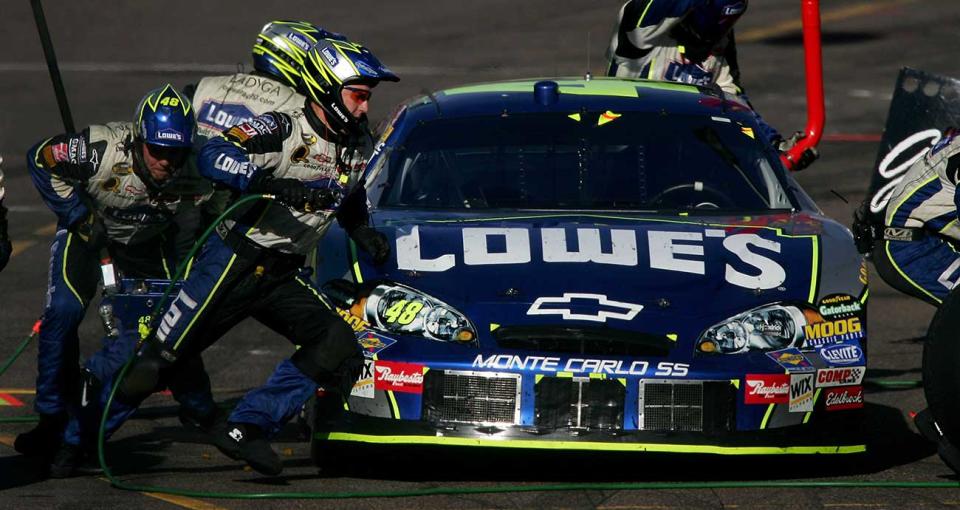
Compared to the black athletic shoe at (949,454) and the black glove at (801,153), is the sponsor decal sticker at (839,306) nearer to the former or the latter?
the black athletic shoe at (949,454)

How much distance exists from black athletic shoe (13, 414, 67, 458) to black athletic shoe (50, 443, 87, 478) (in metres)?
0.10

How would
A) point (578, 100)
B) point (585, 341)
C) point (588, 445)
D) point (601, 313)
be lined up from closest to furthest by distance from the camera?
point (588, 445), point (585, 341), point (601, 313), point (578, 100)

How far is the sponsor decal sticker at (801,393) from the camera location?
21.9 feet

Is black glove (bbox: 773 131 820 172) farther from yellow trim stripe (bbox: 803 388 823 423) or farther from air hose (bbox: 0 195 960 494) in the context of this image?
air hose (bbox: 0 195 960 494)

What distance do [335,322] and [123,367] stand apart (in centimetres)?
90

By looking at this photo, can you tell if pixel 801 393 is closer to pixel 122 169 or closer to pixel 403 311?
pixel 403 311

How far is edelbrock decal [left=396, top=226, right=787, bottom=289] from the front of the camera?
23.2ft

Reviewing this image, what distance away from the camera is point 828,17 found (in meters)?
23.6

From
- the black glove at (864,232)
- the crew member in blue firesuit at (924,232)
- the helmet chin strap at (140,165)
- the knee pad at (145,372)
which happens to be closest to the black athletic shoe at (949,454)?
the crew member in blue firesuit at (924,232)

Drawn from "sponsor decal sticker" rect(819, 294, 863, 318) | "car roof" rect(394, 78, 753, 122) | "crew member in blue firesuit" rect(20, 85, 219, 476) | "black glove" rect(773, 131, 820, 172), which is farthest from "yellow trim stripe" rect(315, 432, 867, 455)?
"black glove" rect(773, 131, 820, 172)

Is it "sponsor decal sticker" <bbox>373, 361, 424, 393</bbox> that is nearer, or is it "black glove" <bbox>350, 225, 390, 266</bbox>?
"sponsor decal sticker" <bbox>373, 361, 424, 393</bbox>

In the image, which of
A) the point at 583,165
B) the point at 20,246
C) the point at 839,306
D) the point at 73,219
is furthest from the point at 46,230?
the point at 839,306

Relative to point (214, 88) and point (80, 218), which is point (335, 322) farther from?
point (214, 88)

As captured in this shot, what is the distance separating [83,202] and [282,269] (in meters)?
0.99
